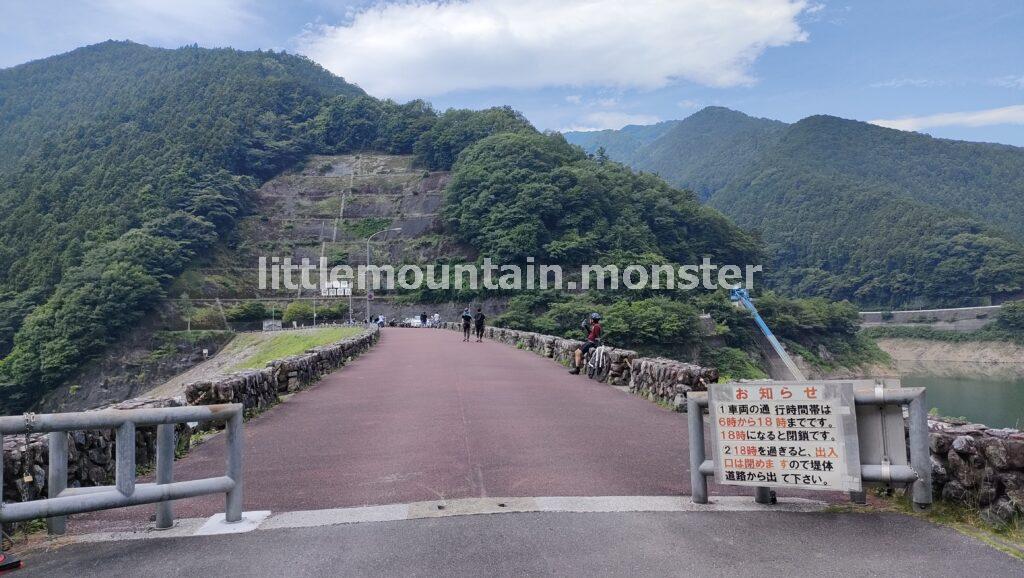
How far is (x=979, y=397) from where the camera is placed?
45688 millimetres

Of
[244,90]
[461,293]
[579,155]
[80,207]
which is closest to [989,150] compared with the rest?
[579,155]

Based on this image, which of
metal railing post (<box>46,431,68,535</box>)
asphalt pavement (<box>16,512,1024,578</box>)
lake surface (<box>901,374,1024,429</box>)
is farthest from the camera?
lake surface (<box>901,374,1024,429</box>)

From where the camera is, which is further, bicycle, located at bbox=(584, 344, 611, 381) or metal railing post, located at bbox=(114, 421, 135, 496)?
bicycle, located at bbox=(584, 344, 611, 381)

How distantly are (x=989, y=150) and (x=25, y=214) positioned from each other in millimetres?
168957

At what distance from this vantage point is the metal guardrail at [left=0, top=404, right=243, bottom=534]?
14.4ft

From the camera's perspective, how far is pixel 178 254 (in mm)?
70625

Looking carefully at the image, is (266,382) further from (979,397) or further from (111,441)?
(979,397)

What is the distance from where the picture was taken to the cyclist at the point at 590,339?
1570 cm

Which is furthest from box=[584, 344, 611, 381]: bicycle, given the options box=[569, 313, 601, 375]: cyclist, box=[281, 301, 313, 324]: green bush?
box=[281, 301, 313, 324]: green bush

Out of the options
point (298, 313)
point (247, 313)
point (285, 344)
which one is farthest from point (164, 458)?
point (247, 313)

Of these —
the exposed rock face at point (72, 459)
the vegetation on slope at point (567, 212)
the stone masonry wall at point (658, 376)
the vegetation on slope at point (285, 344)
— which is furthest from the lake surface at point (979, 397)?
the exposed rock face at point (72, 459)

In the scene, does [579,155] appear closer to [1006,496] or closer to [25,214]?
[25,214]

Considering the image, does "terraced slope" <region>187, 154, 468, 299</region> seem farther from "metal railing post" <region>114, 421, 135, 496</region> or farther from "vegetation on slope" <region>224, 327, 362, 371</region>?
"metal railing post" <region>114, 421, 135, 496</region>

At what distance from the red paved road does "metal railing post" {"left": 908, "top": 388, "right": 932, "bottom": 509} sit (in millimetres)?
1715
